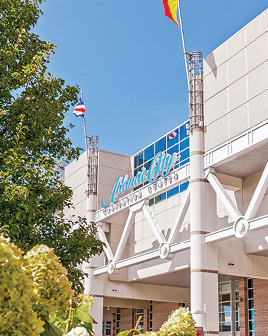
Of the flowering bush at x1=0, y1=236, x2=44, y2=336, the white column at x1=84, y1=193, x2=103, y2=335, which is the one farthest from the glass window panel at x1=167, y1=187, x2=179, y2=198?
the flowering bush at x1=0, y1=236, x2=44, y2=336

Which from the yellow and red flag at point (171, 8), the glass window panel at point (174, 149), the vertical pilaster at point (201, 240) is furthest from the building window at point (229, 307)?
the yellow and red flag at point (171, 8)

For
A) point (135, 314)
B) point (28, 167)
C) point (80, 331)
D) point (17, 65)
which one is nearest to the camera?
point (80, 331)

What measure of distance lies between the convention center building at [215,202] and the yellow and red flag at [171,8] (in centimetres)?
259

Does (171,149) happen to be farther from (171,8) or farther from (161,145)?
(171,8)

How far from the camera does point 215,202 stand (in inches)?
1114

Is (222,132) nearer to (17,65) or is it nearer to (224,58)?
(224,58)

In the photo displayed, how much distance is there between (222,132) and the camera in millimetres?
27594

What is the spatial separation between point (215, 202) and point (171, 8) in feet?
36.4

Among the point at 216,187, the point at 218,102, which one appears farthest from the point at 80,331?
the point at 218,102

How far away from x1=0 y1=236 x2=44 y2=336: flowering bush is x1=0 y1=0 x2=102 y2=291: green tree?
10.2m

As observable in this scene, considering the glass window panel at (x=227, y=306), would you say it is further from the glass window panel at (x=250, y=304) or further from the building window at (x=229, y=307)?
the glass window panel at (x=250, y=304)

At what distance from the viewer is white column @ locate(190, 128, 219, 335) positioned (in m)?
26.8

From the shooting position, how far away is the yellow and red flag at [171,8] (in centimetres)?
3075

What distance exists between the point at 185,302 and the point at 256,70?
2219 centimetres
